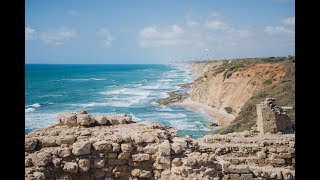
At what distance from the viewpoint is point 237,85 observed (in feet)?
157

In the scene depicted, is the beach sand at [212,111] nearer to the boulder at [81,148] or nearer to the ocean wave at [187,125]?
the ocean wave at [187,125]

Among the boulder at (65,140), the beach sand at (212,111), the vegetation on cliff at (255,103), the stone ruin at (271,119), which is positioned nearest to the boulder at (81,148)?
the boulder at (65,140)

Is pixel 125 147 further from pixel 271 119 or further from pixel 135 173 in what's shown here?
pixel 271 119

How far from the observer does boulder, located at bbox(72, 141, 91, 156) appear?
340 inches

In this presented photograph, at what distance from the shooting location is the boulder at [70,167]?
331 inches

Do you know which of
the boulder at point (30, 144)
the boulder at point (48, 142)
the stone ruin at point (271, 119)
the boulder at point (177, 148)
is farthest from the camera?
the stone ruin at point (271, 119)

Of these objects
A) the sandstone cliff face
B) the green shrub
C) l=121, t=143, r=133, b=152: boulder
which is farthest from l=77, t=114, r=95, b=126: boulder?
the green shrub

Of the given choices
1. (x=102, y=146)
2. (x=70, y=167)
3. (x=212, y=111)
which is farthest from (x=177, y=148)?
(x=212, y=111)

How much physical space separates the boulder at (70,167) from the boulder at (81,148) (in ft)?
0.96

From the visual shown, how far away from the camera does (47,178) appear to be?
8094mm

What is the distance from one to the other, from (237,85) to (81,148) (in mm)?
41447

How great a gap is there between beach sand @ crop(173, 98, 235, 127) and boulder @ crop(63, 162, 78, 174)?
29.7 meters
